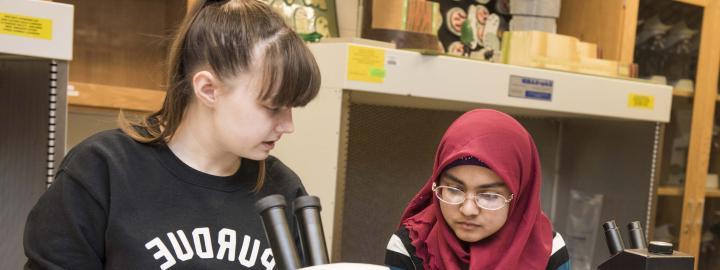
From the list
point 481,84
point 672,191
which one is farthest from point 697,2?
point 481,84

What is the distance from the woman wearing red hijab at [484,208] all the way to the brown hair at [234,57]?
10.9 inches

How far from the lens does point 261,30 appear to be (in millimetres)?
1044

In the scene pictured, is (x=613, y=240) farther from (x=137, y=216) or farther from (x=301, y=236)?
(x=137, y=216)

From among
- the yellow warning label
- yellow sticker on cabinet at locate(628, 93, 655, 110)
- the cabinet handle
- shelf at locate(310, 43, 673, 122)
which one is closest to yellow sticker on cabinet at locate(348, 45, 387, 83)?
shelf at locate(310, 43, 673, 122)

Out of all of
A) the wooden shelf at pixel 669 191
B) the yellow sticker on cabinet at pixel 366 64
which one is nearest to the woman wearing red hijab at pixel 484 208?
the yellow sticker on cabinet at pixel 366 64

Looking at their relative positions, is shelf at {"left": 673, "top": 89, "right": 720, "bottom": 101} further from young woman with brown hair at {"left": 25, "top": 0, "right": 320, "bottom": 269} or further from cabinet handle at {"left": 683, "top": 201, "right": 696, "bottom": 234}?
young woman with brown hair at {"left": 25, "top": 0, "right": 320, "bottom": 269}

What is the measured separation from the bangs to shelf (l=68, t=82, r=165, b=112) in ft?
2.19

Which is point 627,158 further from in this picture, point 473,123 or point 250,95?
point 250,95

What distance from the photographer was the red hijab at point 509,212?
3.77 ft

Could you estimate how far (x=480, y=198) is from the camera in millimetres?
1141

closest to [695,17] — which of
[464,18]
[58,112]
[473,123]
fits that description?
[464,18]

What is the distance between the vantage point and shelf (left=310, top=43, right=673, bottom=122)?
153cm

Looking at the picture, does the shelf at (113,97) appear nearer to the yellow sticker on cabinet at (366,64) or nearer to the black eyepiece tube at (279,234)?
the yellow sticker on cabinet at (366,64)

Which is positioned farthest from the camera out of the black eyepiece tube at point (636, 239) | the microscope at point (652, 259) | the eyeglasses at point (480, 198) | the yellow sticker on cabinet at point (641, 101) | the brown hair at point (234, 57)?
the yellow sticker on cabinet at point (641, 101)
